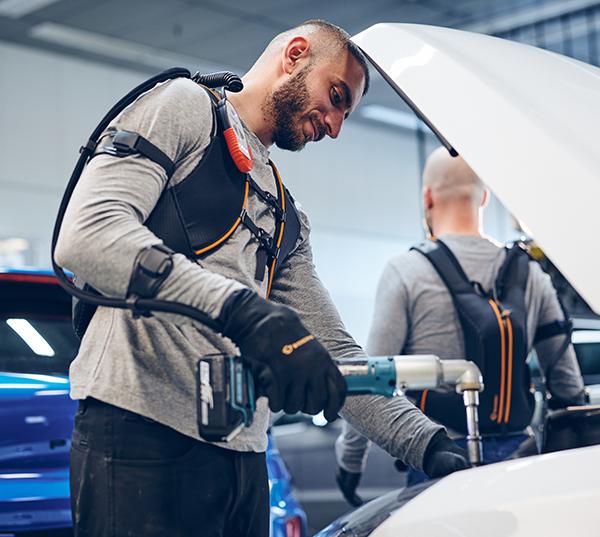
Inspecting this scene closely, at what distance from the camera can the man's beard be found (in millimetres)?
1997

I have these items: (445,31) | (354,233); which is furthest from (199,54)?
(445,31)

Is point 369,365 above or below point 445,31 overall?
below

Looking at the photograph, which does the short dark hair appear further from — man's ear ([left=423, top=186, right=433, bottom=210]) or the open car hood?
man's ear ([left=423, top=186, right=433, bottom=210])

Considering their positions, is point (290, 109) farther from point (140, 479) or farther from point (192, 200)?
point (140, 479)

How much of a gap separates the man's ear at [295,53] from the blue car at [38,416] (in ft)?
3.87

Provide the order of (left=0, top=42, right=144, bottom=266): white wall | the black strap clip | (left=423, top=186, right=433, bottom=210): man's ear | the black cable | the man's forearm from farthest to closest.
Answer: (left=0, top=42, right=144, bottom=266): white wall → (left=423, top=186, right=433, bottom=210): man's ear → the man's forearm → the black strap clip → the black cable

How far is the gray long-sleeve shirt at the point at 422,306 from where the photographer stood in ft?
9.38

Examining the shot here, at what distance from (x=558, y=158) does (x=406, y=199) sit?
12375 mm

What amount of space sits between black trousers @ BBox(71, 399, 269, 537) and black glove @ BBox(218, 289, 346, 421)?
32cm

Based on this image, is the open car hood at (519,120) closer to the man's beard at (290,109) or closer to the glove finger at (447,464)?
the man's beard at (290,109)

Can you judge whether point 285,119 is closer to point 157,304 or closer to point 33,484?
point 157,304

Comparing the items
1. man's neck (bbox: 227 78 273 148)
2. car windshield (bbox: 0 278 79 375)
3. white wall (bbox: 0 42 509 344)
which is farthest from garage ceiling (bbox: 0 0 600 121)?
man's neck (bbox: 227 78 273 148)

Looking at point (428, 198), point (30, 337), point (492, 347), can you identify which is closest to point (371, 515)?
point (492, 347)

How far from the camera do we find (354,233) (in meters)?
12.9
